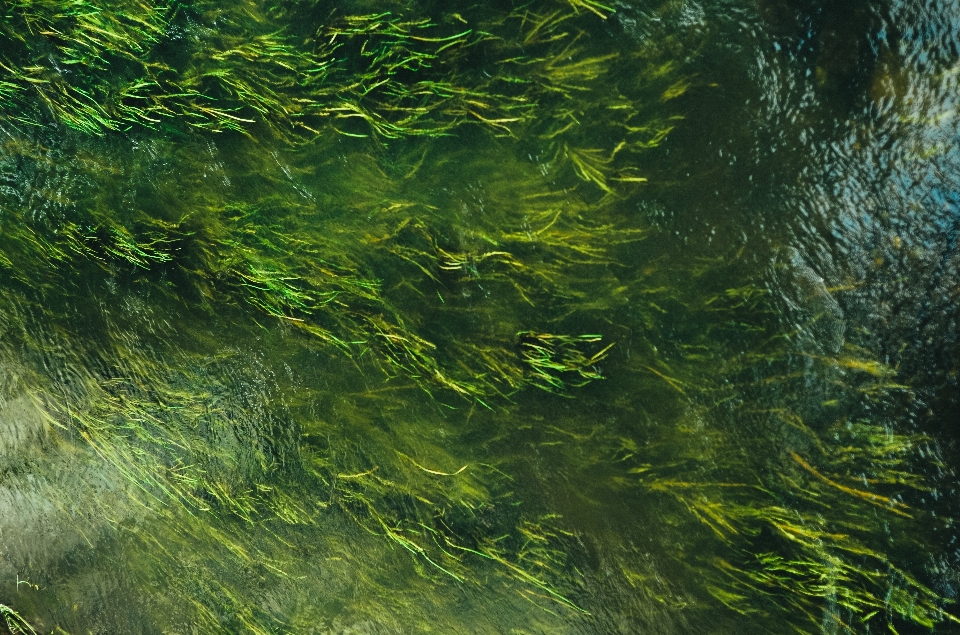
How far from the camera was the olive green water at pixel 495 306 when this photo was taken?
166 centimetres

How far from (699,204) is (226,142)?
150 cm

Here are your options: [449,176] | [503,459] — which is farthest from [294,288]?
[503,459]

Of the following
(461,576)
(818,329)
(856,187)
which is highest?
(856,187)

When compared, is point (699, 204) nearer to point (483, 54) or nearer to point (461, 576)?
point (483, 54)

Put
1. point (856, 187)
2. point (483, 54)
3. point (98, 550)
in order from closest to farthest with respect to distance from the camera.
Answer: point (856, 187), point (483, 54), point (98, 550)

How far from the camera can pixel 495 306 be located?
6.18ft

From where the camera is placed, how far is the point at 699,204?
68.0 inches

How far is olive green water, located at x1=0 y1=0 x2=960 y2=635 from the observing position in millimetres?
1657

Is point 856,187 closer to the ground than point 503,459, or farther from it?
farther from it

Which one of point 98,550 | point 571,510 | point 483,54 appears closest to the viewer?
point 483,54

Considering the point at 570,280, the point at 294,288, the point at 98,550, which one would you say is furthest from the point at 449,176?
the point at 98,550

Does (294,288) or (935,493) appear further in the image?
(294,288)

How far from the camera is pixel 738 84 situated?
5.43ft

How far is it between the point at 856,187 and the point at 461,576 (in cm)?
167
